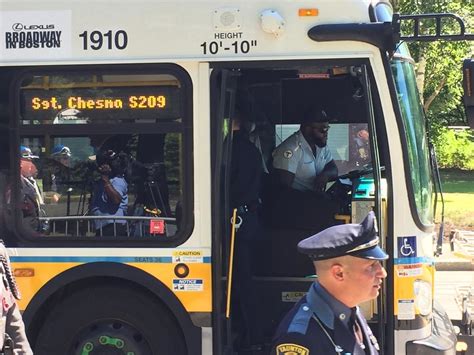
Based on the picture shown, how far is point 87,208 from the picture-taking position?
439cm

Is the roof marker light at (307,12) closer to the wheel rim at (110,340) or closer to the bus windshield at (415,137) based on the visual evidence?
the bus windshield at (415,137)

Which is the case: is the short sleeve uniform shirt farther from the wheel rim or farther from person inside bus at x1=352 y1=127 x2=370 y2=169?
the wheel rim

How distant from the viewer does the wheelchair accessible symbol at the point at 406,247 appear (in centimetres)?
413

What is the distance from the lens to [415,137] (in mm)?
4332

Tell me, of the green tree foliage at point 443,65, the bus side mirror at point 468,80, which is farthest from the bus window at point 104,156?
the green tree foliage at point 443,65

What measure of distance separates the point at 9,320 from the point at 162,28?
6.72ft

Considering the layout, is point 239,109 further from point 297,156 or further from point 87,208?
point 87,208

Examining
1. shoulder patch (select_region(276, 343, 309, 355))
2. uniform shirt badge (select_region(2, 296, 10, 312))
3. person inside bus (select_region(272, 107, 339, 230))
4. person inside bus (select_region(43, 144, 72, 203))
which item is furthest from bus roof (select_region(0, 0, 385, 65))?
shoulder patch (select_region(276, 343, 309, 355))

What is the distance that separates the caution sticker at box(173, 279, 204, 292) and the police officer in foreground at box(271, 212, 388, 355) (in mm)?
2147

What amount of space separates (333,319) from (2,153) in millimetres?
2967

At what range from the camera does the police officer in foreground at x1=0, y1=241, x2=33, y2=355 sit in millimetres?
2971

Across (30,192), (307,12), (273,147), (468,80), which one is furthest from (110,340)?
(468,80)

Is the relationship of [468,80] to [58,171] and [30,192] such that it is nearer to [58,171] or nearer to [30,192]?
[58,171]

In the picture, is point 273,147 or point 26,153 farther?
point 273,147
